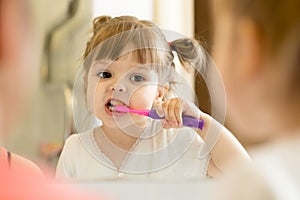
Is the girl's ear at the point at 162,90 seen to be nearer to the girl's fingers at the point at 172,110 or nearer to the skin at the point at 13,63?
the girl's fingers at the point at 172,110

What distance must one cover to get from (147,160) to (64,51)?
0.57 feet

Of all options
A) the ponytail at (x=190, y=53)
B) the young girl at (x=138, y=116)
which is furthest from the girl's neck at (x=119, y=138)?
the ponytail at (x=190, y=53)

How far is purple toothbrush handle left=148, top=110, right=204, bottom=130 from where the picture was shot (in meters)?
0.68

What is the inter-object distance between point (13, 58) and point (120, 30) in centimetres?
15

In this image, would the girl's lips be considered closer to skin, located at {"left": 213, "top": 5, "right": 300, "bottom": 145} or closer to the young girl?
the young girl

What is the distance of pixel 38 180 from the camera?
0.69 m

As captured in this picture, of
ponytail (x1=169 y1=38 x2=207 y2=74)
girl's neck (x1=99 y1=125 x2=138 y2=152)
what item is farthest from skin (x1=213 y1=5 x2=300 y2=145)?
girl's neck (x1=99 y1=125 x2=138 y2=152)

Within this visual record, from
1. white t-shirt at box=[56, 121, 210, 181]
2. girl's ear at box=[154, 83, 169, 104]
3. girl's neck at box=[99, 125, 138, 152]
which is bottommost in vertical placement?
white t-shirt at box=[56, 121, 210, 181]

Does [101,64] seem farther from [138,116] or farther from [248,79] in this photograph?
[248,79]

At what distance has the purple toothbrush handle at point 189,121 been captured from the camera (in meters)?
0.68

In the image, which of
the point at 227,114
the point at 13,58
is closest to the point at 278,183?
the point at 227,114

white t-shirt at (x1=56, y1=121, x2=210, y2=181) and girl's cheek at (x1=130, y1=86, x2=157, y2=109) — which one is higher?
girl's cheek at (x1=130, y1=86, x2=157, y2=109)

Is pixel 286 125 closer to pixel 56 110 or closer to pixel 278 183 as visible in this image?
pixel 278 183

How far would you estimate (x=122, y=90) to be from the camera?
68 centimetres
